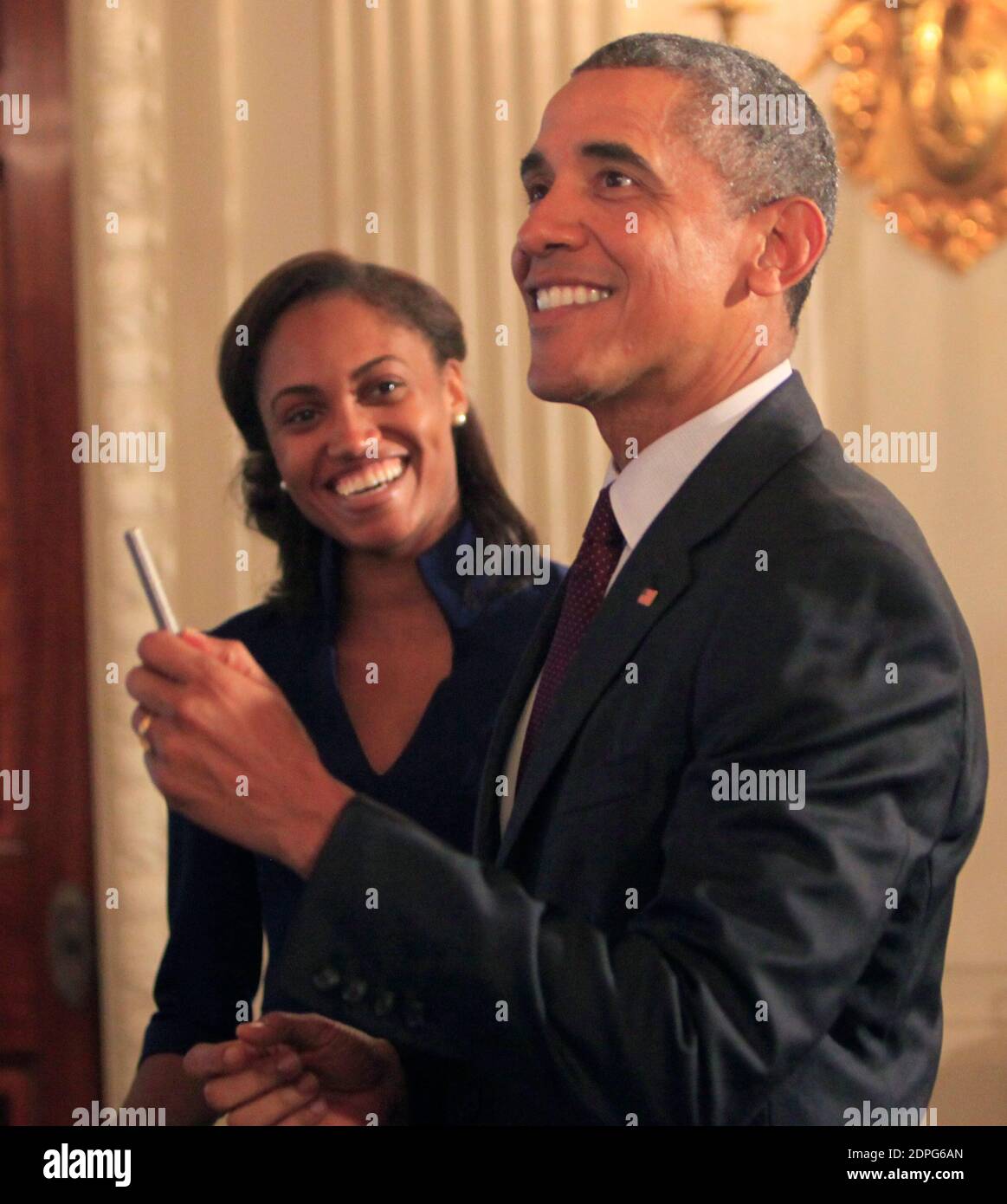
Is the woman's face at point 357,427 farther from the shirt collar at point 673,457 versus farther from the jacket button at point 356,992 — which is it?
the jacket button at point 356,992

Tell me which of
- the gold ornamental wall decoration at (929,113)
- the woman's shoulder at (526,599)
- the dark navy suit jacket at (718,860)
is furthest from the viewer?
the gold ornamental wall decoration at (929,113)

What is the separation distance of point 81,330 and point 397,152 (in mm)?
589

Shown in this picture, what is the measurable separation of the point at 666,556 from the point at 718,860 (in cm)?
26

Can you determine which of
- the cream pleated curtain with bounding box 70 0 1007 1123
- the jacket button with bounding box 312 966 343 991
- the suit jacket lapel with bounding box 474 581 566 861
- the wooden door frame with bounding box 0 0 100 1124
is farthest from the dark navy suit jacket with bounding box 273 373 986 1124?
the wooden door frame with bounding box 0 0 100 1124

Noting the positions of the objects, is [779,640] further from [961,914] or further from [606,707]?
[961,914]

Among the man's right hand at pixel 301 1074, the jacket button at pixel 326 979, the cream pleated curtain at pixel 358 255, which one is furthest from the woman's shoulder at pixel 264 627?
the jacket button at pixel 326 979

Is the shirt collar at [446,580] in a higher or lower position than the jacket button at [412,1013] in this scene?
higher

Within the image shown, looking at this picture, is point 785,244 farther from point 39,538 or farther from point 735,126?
point 39,538

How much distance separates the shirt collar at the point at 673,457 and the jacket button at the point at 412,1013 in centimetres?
41

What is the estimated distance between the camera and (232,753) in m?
1.03

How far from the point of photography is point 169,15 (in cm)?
245

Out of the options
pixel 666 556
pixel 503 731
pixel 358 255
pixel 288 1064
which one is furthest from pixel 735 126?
pixel 358 255

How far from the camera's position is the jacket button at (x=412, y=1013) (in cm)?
98
